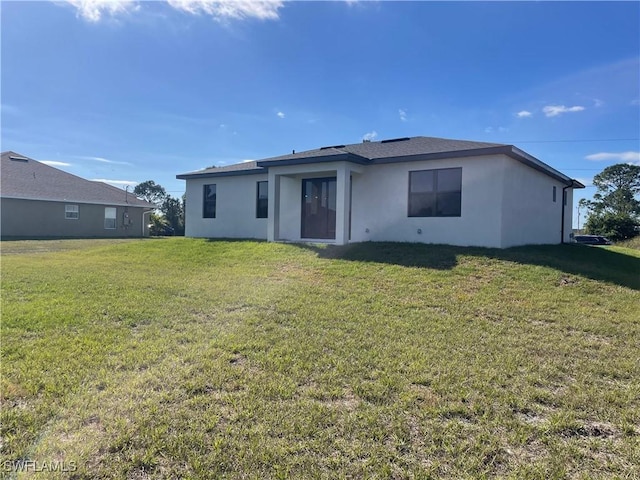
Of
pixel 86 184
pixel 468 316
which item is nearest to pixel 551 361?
pixel 468 316

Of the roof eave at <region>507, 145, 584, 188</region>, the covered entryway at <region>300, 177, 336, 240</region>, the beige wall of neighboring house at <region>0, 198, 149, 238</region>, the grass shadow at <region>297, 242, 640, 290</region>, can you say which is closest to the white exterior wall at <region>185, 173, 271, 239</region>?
the covered entryway at <region>300, 177, 336, 240</region>

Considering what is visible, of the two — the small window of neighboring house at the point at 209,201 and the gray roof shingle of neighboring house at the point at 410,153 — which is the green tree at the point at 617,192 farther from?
the small window of neighboring house at the point at 209,201

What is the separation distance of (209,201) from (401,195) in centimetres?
871

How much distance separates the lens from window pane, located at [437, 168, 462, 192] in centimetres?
1099

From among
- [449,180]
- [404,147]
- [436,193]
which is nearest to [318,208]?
[404,147]

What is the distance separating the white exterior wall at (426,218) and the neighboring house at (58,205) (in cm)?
2003

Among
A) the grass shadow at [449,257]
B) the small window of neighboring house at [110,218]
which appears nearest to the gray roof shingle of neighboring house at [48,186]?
the small window of neighboring house at [110,218]

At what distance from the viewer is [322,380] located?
3.47 meters

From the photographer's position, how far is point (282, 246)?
1177cm

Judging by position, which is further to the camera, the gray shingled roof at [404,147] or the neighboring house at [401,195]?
the gray shingled roof at [404,147]

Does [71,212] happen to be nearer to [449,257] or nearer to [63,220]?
[63,220]

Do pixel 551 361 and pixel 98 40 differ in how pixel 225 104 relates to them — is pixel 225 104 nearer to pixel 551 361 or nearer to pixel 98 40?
pixel 98 40

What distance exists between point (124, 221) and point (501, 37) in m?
25.7

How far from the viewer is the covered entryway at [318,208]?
13.4 meters
